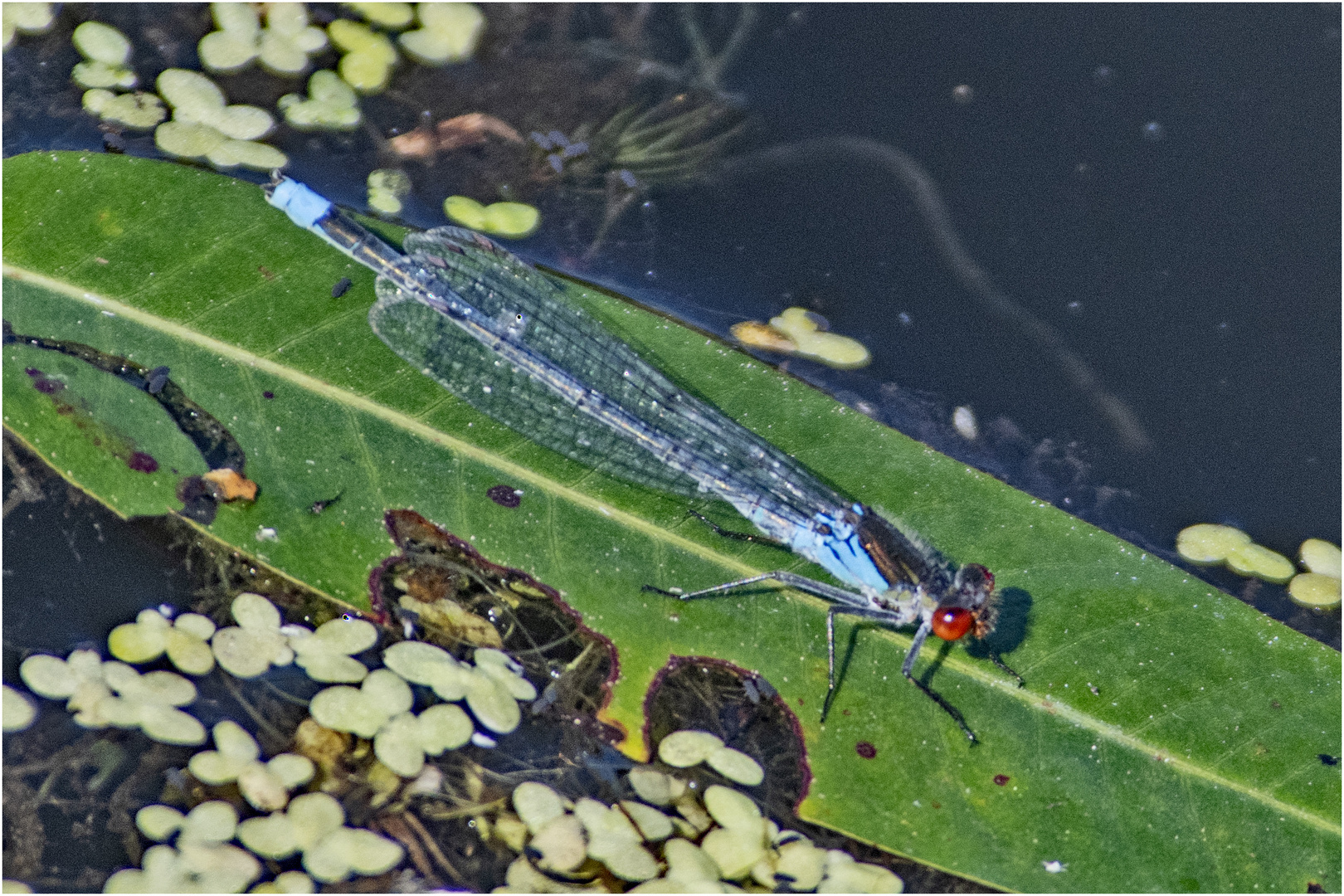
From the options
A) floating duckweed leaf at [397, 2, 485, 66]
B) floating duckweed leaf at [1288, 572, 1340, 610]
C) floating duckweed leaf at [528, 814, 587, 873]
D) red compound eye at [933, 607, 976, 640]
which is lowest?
floating duckweed leaf at [528, 814, 587, 873]

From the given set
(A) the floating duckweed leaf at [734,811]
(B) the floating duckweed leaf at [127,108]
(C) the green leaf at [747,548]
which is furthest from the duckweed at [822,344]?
(B) the floating duckweed leaf at [127,108]

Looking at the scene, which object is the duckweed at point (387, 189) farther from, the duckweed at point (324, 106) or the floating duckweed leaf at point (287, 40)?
the floating duckweed leaf at point (287, 40)

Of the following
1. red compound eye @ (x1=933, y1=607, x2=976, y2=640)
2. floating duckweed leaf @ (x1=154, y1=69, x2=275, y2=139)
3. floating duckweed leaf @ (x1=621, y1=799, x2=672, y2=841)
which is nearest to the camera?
red compound eye @ (x1=933, y1=607, x2=976, y2=640)

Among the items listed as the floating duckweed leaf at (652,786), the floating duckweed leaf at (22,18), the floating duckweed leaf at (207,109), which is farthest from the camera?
the floating duckweed leaf at (22,18)

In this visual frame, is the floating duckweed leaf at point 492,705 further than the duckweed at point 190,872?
Yes

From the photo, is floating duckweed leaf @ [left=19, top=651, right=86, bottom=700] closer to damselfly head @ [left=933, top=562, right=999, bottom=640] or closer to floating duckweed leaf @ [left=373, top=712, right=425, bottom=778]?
floating duckweed leaf @ [left=373, top=712, right=425, bottom=778]

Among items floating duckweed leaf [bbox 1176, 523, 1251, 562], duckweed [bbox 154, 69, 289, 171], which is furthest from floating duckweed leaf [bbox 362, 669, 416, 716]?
floating duckweed leaf [bbox 1176, 523, 1251, 562]
